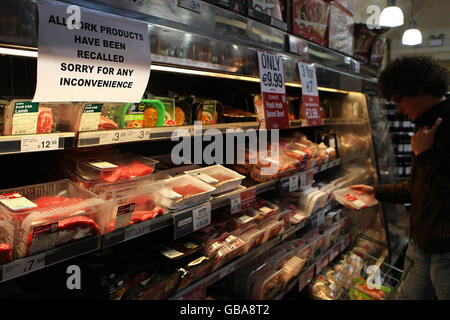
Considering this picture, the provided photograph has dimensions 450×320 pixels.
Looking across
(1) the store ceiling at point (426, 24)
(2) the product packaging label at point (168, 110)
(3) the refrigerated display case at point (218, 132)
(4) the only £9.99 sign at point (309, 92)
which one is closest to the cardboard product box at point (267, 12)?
(3) the refrigerated display case at point (218, 132)

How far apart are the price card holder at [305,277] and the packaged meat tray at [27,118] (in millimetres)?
1828

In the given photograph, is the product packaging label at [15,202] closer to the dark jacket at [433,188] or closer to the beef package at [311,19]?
the beef package at [311,19]

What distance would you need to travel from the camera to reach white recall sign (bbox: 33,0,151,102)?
2.89 feet

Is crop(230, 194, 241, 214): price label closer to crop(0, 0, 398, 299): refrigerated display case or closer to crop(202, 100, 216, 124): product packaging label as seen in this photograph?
crop(0, 0, 398, 299): refrigerated display case

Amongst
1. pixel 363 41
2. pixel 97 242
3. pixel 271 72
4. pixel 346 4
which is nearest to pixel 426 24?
pixel 363 41

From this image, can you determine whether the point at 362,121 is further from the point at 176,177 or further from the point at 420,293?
the point at 176,177

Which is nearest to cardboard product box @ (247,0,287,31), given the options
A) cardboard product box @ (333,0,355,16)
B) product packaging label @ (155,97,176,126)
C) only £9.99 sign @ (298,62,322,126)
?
only £9.99 sign @ (298,62,322,126)

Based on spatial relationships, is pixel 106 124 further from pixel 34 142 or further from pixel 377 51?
pixel 377 51

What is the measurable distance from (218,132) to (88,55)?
2.41ft

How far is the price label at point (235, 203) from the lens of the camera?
159cm

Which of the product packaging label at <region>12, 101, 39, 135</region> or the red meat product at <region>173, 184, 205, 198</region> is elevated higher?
the product packaging label at <region>12, 101, 39, 135</region>

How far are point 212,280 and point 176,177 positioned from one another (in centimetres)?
54

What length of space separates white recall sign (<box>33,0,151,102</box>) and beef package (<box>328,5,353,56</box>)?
5.84ft

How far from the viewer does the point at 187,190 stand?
1.47 metres
